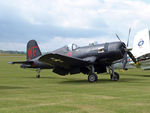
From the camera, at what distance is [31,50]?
772 inches

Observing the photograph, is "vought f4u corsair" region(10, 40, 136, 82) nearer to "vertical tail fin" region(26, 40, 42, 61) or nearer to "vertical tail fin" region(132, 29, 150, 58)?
"vertical tail fin" region(132, 29, 150, 58)

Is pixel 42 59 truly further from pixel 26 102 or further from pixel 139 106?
pixel 139 106

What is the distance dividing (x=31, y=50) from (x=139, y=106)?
46.0ft

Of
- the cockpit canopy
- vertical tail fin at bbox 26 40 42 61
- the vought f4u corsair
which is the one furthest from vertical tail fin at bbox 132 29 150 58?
vertical tail fin at bbox 26 40 42 61

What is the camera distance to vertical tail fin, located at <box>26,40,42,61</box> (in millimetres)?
19469

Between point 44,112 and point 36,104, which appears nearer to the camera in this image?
point 44,112

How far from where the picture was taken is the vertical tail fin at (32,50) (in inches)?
766

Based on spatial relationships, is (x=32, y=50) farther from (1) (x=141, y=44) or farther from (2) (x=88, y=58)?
(1) (x=141, y=44)

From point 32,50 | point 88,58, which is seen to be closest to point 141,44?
point 88,58

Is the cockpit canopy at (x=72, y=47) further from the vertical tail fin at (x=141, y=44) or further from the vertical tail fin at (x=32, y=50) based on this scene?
the vertical tail fin at (x=141, y=44)

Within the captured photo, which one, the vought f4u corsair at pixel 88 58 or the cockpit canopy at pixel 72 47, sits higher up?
the cockpit canopy at pixel 72 47

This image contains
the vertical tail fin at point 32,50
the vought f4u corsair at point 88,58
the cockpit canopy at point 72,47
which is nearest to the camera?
the vought f4u corsair at point 88,58

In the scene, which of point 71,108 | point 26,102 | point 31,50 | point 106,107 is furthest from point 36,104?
point 31,50

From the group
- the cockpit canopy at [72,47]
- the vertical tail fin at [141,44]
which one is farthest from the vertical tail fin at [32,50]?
the vertical tail fin at [141,44]
